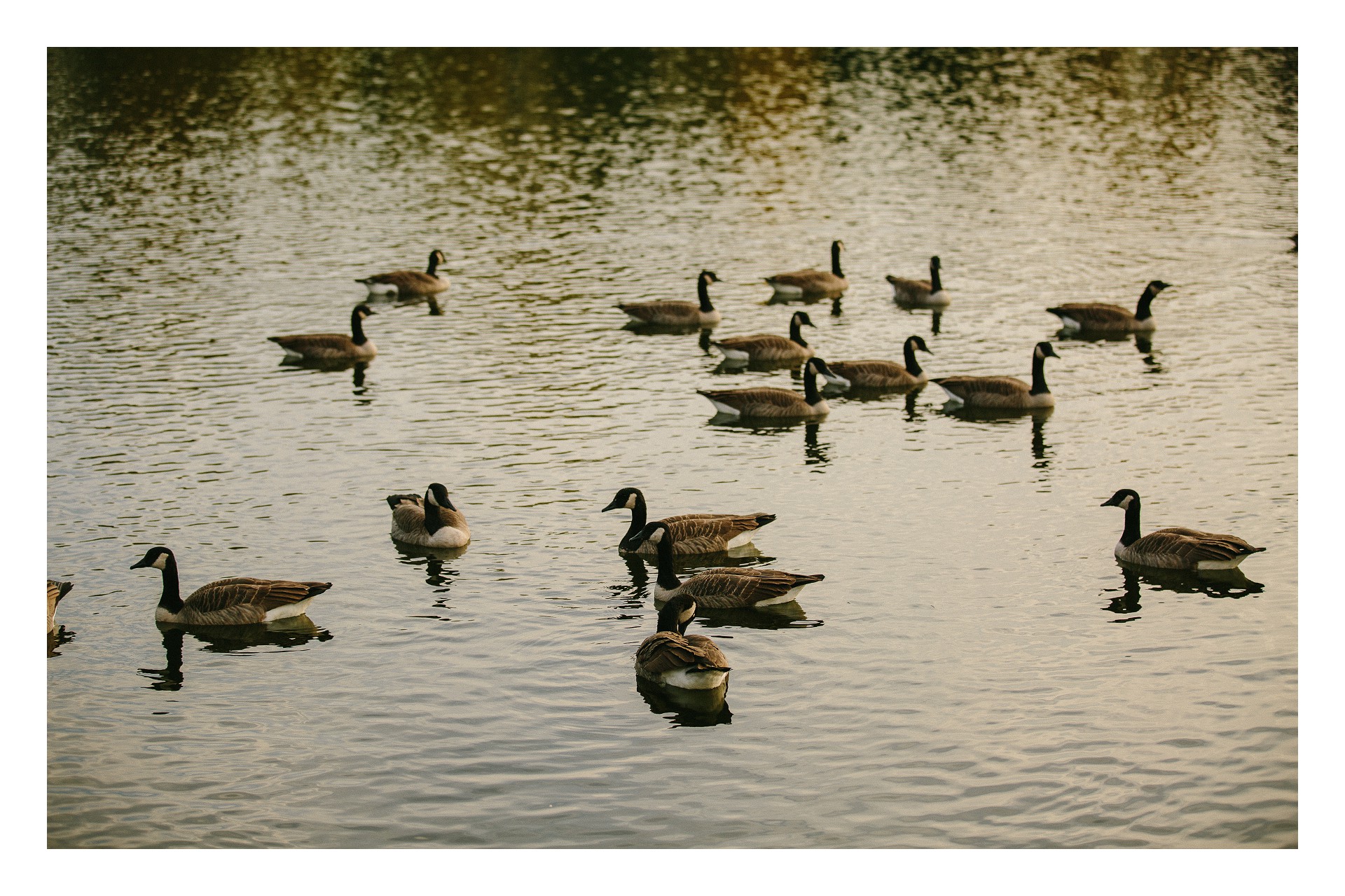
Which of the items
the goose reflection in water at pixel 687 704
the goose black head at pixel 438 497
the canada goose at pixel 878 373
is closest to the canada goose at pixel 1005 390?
the canada goose at pixel 878 373

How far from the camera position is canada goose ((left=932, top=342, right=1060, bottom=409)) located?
111 feet

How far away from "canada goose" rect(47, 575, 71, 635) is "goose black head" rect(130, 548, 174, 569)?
1029mm

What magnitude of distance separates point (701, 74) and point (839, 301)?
3775 cm

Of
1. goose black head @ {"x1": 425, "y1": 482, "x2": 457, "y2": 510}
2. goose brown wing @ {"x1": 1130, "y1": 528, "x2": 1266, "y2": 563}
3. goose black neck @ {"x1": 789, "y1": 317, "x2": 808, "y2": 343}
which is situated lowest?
goose brown wing @ {"x1": 1130, "y1": 528, "x2": 1266, "y2": 563}

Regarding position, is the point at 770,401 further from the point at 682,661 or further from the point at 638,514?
the point at 682,661

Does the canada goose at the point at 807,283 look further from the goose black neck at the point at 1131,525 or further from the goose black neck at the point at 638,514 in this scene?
the goose black neck at the point at 1131,525

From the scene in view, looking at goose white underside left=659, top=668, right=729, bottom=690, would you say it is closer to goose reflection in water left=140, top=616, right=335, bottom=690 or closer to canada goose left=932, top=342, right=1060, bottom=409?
Answer: goose reflection in water left=140, top=616, right=335, bottom=690

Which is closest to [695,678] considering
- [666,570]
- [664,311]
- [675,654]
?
[675,654]

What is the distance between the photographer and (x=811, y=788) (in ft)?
57.7

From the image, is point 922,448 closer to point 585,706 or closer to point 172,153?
point 585,706

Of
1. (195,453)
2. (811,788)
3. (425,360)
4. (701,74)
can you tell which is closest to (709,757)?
(811,788)

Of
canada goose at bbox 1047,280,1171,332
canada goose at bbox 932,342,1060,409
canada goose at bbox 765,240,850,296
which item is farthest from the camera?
canada goose at bbox 765,240,850,296

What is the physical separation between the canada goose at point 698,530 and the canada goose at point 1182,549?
581 centimetres

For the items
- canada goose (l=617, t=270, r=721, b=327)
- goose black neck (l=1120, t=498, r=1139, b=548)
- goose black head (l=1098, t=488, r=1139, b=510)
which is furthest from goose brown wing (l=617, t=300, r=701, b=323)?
goose black neck (l=1120, t=498, r=1139, b=548)
